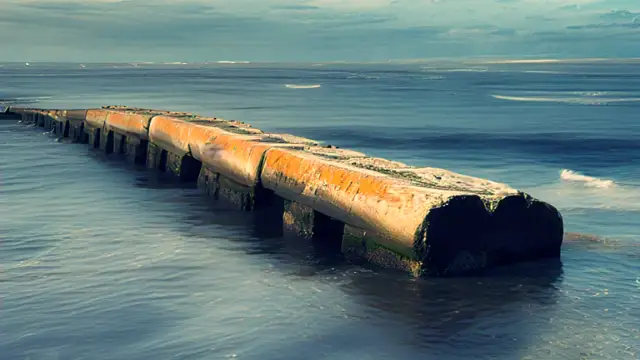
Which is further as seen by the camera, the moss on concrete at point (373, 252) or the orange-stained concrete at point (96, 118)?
the orange-stained concrete at point (96, 118)

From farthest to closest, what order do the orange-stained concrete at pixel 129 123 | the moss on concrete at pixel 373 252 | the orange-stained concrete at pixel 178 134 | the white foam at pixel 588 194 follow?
the orange-stained concrete at pixel 129 123 → the orange-stained concrete at pixel 178 134 → the white foam at pixel 588 194 → the moss on concrete at pixel 373 252

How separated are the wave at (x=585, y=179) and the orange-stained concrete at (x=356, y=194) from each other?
836 centimetres

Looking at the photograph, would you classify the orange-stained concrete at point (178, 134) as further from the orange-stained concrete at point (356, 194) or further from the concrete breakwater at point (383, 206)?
the orange-stained concrete at point (356, 194)

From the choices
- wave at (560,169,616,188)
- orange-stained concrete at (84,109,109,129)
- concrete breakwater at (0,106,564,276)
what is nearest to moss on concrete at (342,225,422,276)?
concrete breakwater at (0,106,564,276)

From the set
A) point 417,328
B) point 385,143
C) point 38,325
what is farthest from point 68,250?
point 385,143

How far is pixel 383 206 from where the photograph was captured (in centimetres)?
955

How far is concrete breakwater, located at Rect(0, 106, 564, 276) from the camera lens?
364 inches

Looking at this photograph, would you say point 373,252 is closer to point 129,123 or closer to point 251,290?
point 251,290

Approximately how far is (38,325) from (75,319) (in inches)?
13.6

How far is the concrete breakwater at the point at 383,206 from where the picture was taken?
9250 mm

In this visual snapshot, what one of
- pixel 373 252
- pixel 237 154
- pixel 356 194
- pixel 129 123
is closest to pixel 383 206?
pixel 356 194

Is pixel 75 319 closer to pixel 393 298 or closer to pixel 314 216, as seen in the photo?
pixel 393 298

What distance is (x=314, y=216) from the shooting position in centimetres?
1138

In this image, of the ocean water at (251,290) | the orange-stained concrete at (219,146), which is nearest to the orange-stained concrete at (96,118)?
the orange-stained concrete at (219,146)
